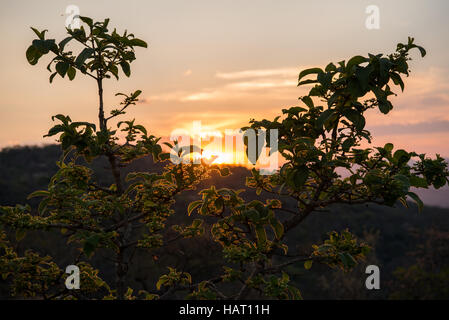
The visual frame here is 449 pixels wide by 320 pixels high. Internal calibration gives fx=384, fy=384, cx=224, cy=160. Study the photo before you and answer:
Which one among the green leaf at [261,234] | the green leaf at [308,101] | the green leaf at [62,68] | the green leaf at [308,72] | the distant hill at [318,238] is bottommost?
the distant hill at [318,238]

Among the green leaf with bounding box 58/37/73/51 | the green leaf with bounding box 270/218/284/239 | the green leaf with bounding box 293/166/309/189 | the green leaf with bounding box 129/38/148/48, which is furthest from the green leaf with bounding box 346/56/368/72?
the green leaf with bounding box 58/37/73/51

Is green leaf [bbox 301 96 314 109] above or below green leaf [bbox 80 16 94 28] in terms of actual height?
below

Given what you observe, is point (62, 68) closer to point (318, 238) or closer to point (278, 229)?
point (278, 229)

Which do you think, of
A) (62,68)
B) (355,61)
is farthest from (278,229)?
(62,68)

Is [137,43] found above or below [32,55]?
above

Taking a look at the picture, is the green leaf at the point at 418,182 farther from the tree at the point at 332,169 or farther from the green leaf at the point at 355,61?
the green leaf at the point at 355,61

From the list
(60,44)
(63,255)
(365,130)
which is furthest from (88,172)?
(63,255)

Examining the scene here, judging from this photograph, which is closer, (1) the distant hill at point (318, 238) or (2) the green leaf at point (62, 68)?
(2) the green leaf at point (62, 68)

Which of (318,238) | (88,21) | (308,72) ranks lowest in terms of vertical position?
(318,238)

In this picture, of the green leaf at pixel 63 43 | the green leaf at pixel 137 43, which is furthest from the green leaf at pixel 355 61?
the green leaf at pixel 63 43

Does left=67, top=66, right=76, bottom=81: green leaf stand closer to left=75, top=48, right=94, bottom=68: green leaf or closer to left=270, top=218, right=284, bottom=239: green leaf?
left=75, top=48, right=94, bottom=68: green leaf
